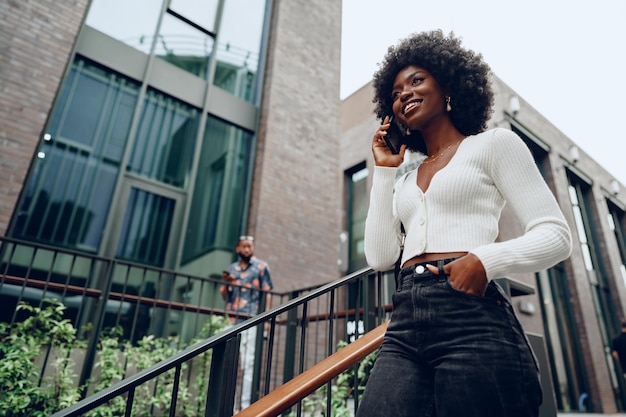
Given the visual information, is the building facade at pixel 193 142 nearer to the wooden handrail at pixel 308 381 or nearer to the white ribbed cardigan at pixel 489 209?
the wooden handrail at pixel 308 381

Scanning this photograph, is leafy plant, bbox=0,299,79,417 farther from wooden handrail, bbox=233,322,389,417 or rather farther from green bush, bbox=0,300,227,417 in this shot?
wooden handrail, bbox=233,322,389,417

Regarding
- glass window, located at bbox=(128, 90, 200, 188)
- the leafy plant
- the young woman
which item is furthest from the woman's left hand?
glass window, located at bbox=(128, 90, 200, 188)

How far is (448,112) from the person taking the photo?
1562 millimetres

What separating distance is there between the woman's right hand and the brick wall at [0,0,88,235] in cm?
485

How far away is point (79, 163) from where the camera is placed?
587 centimetres

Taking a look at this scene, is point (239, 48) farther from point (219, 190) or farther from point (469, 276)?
point (469, 276)

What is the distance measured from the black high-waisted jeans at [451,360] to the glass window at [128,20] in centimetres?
698

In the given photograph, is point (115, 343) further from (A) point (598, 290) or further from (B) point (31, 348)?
(A) point (598, 290)

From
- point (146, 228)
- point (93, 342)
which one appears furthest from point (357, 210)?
point (93, 342)

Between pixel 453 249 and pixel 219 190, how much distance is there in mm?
6381

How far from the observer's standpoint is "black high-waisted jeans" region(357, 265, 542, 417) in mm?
1019

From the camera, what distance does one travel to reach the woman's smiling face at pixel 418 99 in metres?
1.48

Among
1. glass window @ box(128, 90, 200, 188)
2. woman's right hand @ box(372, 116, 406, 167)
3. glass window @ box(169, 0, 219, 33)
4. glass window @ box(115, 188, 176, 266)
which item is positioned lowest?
woman's right hand @ box(372, 116, 406, 167)

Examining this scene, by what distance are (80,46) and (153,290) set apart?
3.61m
